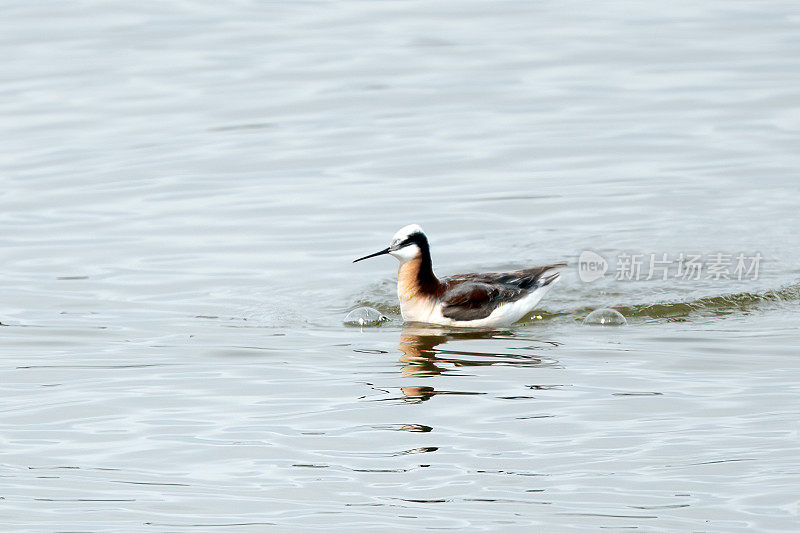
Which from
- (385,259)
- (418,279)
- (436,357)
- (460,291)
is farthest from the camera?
(385,259)

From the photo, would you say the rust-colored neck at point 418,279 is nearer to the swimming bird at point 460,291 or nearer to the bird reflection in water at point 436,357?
the swimming bird at point 460,291

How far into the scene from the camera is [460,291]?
48.9ft

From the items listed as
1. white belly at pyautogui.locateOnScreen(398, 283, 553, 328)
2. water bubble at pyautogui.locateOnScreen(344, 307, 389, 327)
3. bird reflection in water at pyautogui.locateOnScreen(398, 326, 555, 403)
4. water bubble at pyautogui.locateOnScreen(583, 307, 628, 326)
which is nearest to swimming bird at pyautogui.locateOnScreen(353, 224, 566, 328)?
white belly at pyautogui.locateOnScreen(398, 283, 553, 328)

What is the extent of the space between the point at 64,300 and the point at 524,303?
5016 mm

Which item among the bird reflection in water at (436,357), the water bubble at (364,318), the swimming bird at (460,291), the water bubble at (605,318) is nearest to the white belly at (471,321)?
the swimming bird at (460,291)

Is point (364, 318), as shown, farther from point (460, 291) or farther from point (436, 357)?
point (436, 357)

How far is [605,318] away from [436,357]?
2146 mm

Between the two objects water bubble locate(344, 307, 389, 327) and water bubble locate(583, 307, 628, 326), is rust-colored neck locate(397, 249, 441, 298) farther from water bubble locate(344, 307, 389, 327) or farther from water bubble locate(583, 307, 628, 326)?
water bubble locate(583, 307, 628, 326)

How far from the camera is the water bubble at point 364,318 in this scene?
15172 mm

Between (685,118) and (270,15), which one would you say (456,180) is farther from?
(270,15)

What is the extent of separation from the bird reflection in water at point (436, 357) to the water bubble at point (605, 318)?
861 millimetres

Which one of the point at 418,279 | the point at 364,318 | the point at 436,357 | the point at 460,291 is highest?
the point at 418,279

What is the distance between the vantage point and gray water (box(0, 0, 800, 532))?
963 centimetres

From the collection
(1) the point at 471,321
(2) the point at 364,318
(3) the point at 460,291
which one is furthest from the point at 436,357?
(2) the point at 364,318
